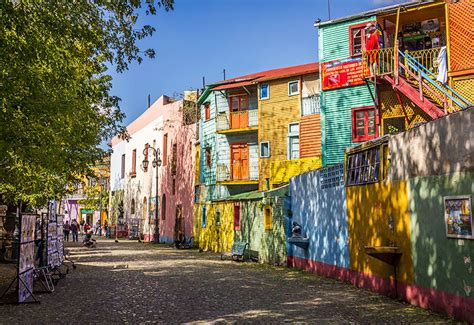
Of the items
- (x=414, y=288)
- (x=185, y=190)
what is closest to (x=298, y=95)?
(x=185, y=190)

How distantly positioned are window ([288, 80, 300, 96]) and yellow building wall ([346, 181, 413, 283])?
16.5 meters

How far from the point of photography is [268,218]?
68.3 ft

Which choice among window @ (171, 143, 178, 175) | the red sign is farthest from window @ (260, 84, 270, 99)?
window @ (171, 143, 178, 175)

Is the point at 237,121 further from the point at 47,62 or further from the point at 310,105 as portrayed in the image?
the point at 47,62

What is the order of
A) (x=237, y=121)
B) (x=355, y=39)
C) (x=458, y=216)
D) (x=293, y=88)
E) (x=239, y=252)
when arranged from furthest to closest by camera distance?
(x=237, y=121) → (x=293, y=88) → (x=239, y=252) → (x=355, y=39) → (x=458, y=216)

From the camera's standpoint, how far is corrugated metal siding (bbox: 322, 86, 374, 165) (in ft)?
72.9

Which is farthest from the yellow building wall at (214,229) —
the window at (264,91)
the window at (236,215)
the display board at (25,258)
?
the display board at (25,258)

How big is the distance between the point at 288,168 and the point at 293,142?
83.7 inches

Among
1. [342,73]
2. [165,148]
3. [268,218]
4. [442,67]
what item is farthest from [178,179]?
[442,67]

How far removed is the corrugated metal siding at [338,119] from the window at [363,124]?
18cm

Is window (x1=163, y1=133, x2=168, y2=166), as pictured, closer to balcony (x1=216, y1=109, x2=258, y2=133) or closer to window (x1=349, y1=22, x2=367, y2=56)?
balcony (x1=216, y1=109, x2=258, y2=133)

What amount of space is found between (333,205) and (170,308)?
624 centimetres

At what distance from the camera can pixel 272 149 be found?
100ft

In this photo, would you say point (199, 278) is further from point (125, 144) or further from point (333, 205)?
point (125, 144)
